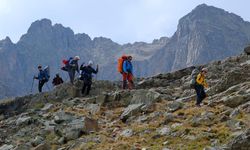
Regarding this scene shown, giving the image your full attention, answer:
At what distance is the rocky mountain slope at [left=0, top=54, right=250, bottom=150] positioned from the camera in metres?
20.6

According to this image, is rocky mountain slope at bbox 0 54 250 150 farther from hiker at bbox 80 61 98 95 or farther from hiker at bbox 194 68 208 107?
hiker at bbox 80 61 98 95

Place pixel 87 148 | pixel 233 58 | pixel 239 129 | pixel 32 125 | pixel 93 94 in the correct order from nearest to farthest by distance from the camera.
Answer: pixel 239 129
pixel 87 148
pixel 32 125
pixel 93 94
pixel 233 58

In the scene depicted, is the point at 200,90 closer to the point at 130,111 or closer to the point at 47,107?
the point at 130,111

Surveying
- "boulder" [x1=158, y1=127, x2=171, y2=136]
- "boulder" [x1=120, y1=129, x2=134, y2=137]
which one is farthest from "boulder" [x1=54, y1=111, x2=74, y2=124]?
"boulder" [x1=158, y1=127, x2=171, y2=136]

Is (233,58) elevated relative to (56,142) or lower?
elevated

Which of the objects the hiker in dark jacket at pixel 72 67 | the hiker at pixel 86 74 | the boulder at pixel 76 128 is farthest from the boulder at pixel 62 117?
the hiker in dark jacket at pixel 72 67

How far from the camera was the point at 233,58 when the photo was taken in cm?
3981

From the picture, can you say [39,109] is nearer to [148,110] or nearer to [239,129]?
[148,110]

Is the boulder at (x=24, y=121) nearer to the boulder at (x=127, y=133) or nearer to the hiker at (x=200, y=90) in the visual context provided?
the boulder at (x=127, y=133)

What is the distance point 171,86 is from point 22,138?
42.2 feet

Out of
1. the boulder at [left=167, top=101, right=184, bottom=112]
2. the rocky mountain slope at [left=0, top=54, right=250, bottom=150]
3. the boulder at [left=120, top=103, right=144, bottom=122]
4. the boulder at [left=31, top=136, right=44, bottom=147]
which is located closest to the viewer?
the rocky mountain slope at [left=0, top=54, right=250, bottom=150]

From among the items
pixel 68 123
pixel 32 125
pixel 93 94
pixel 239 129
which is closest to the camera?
pixel 239 129

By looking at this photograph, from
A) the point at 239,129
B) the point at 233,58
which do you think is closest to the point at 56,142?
the point at 239,129

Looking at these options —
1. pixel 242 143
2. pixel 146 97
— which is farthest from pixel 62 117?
pixel 242 143
